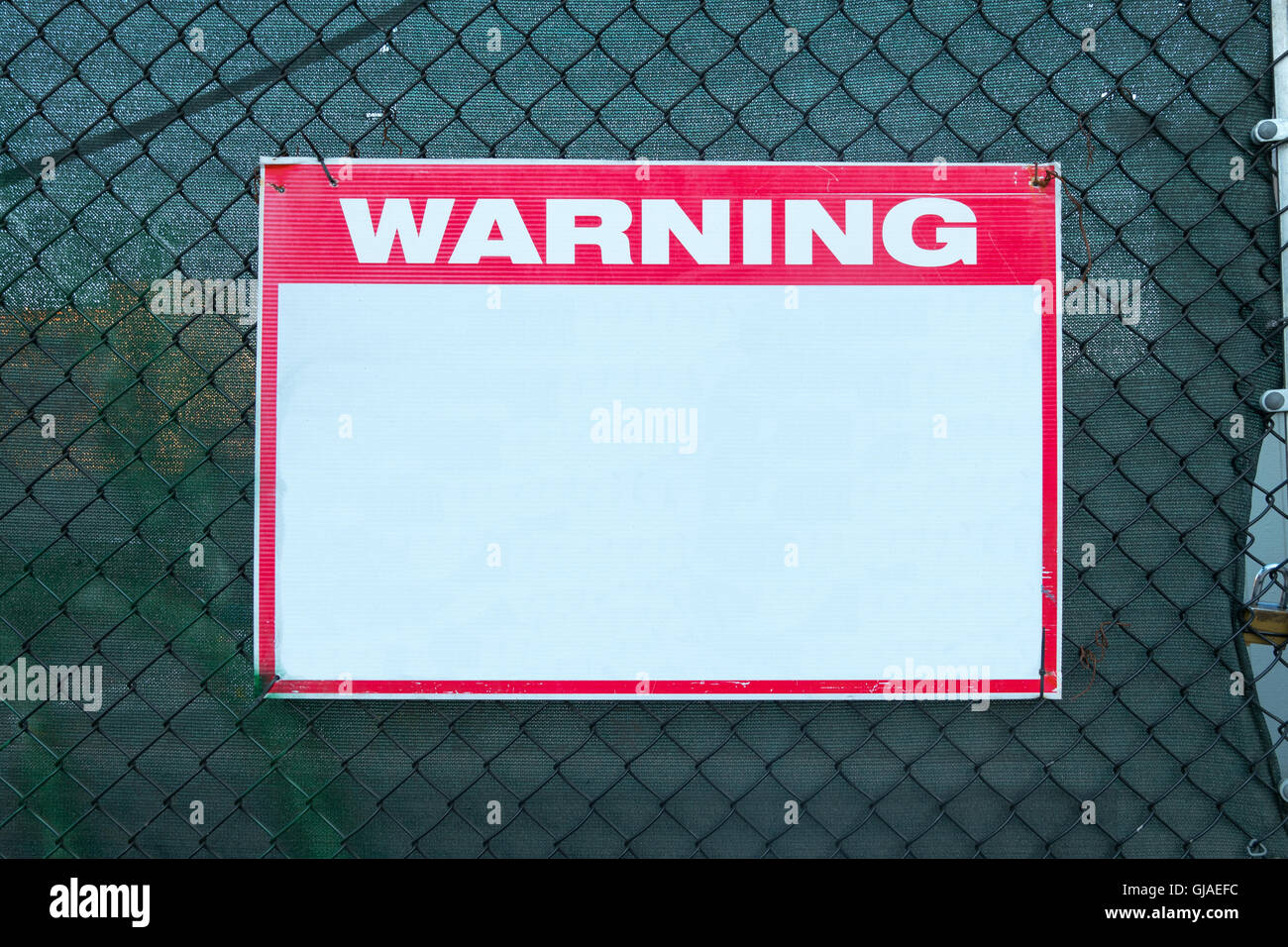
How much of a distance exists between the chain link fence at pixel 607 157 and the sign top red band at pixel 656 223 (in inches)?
2.0

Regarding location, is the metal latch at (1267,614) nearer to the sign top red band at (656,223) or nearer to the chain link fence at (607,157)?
the chain link fence at (607,157)

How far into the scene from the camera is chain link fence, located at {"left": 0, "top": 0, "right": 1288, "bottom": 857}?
1455 millimetres

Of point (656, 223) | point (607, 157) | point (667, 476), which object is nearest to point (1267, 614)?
point (667, 476)

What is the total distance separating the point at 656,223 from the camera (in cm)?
146

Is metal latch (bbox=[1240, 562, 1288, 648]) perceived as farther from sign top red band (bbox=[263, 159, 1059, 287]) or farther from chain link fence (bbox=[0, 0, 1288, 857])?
sign top red band (bbox=[263, 159, 1059, 287])

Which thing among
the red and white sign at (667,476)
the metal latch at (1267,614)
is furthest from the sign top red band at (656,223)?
the metal latch at (1267,614)

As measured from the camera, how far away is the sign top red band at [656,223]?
4.78 feet

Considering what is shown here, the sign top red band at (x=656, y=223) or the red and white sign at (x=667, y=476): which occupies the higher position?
the sign top red band at (x=656, y=223)

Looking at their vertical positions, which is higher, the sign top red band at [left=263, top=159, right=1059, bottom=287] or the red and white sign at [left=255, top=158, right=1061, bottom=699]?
the sign top red band at [left=263, top=159, right=1059, bottom=287]

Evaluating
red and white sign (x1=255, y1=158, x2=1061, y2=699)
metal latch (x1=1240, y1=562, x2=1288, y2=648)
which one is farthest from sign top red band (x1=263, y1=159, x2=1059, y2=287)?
metal latch (x1=1240, y1=562, x2=1288, y2=648)

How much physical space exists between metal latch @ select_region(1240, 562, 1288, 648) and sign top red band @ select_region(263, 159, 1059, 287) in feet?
2.16

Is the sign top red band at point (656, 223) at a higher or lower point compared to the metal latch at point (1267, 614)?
higher

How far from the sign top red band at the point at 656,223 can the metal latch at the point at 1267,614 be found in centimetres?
66

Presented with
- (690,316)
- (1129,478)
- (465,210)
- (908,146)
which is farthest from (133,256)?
(1129,478)
